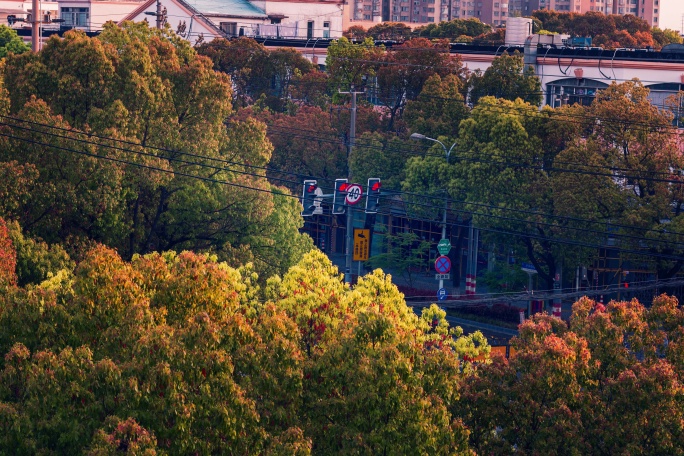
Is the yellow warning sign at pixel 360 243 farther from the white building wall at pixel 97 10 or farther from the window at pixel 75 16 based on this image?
the window at pixel 75 16

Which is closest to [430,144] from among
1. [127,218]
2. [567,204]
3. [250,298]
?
[567,204]

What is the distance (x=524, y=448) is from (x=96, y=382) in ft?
24.4

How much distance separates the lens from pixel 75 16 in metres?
109

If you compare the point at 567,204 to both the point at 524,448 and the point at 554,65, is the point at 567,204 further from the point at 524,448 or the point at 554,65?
the point at 524,448

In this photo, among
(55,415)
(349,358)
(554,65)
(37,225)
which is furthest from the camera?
(554,65)

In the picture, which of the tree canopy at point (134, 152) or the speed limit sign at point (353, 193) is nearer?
the tree canopy at point (134, 152)

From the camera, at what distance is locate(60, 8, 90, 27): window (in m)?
108

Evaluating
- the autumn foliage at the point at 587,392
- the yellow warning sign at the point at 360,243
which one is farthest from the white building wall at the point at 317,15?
the autumn foliage at the point at 587,392

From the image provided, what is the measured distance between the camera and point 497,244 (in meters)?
53.6

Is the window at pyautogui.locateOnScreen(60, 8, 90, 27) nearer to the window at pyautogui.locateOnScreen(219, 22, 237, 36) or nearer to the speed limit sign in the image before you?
the window at pyautogui.locateOnScreen(219, 22, 237, 36)

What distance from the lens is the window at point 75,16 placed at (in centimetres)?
10850

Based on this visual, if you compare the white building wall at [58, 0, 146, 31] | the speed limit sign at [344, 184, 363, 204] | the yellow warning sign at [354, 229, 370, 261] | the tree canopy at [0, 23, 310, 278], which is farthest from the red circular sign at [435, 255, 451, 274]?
the white building wall at [58, 0, 146, 31]

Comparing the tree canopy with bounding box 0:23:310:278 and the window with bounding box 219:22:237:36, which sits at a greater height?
the window with bounding box 219:22:237:36

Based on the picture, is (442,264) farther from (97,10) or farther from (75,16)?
(75,16)
